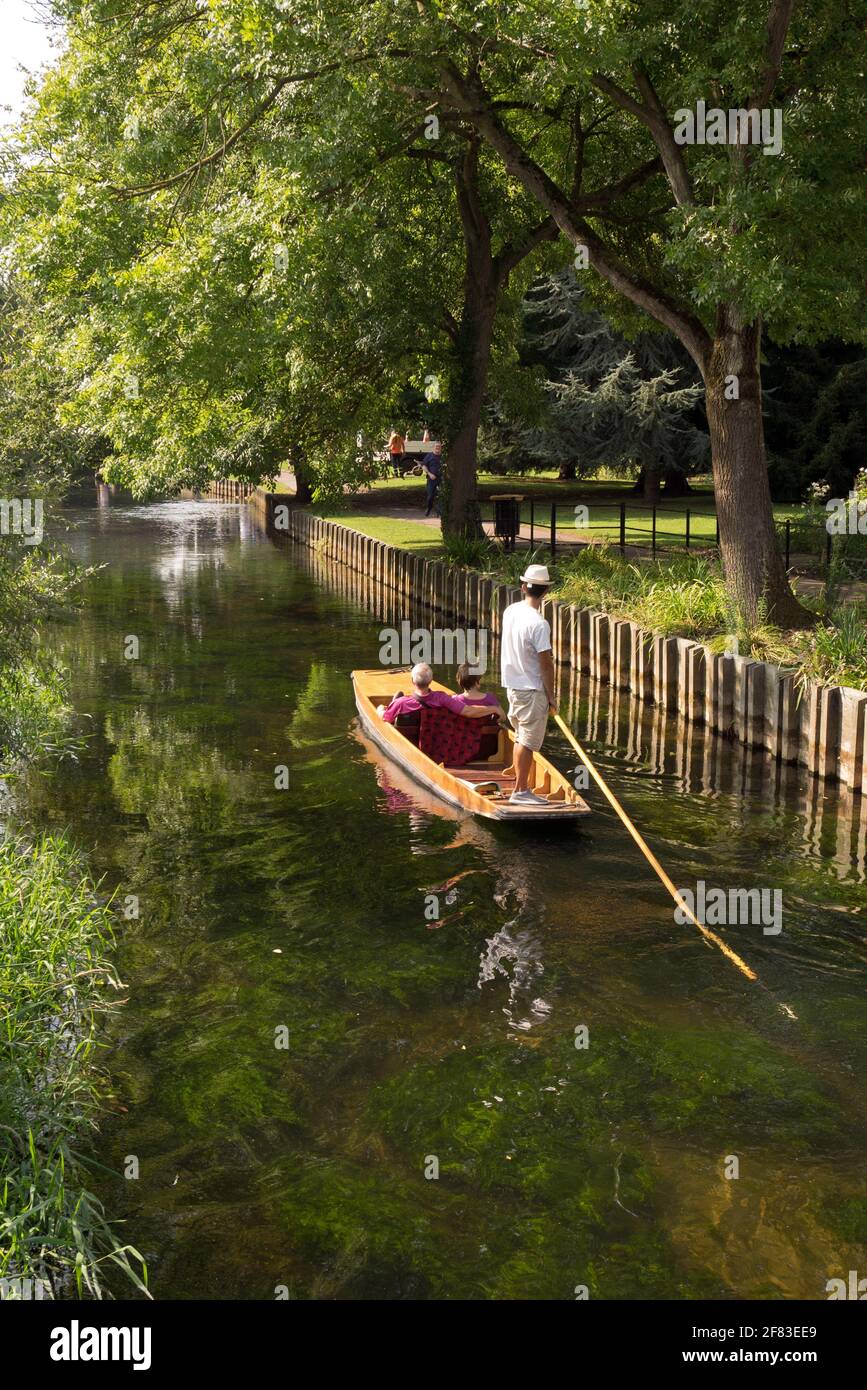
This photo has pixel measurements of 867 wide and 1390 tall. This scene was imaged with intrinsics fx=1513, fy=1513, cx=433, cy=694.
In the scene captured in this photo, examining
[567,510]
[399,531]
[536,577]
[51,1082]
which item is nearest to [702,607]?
[536,577]

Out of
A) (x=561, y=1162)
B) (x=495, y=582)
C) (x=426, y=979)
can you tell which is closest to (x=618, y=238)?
(x=495, y=582)

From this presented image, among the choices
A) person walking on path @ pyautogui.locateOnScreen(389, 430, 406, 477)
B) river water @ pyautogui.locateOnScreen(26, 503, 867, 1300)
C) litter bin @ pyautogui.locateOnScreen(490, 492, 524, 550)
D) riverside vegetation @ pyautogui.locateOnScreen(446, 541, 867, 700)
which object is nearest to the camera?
river water @ pyautogui.locateOnScreen(26, 503, 867, 1300)

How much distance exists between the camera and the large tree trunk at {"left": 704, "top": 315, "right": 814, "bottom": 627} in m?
18.7

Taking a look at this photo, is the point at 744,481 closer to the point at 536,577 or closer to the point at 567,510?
the point at 536,577

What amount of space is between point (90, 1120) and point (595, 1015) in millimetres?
3401

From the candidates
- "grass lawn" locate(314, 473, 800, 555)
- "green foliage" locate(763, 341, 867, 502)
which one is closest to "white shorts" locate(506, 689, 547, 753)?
"grass lawn" locate(314, 473, 800, 555)

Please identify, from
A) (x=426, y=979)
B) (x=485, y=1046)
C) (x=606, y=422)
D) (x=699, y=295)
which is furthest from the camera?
(x=606, y=422)

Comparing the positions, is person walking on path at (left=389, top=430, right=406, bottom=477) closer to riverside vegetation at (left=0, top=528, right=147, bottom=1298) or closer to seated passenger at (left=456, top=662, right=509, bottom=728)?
seated passenger at (left=456, top=662, right=509, bottom=728)

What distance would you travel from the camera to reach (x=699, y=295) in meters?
17.2

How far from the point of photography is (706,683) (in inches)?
709

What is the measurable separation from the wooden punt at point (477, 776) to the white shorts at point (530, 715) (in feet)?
1.46

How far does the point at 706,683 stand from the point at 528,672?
5.14m

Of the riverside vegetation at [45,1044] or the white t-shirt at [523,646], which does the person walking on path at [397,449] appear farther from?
the riverside vegetation at [45,1044]

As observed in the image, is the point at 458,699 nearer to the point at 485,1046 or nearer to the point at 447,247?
the point at 485,1046
